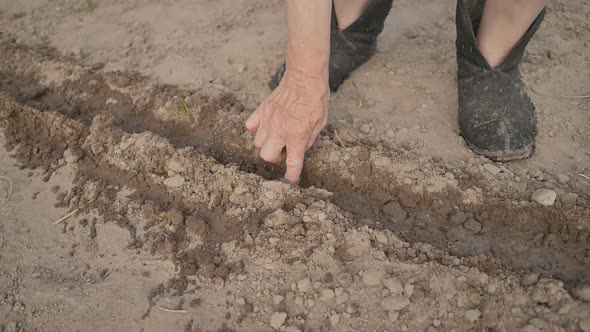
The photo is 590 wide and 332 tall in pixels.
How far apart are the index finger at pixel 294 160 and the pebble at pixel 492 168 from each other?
2.19 feet

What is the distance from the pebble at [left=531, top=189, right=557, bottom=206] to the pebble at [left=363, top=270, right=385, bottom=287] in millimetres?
621

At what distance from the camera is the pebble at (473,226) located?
190cm

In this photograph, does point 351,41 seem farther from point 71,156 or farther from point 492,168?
point 71,156

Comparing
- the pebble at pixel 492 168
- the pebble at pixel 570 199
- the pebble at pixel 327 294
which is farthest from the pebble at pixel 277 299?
the pebble at pixel 570 199

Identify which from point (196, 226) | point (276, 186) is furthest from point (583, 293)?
point (196, 226)

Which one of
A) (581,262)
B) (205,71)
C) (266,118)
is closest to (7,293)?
(266,118)

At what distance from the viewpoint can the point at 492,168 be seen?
2016 mm

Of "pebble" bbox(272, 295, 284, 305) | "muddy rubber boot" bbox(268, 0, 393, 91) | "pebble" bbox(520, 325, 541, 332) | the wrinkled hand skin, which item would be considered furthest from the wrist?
"pebble" bbox(520, 325, 541, 332)

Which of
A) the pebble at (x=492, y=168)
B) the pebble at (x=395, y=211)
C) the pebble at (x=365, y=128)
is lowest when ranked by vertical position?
the pebble at (x=395, y=211)

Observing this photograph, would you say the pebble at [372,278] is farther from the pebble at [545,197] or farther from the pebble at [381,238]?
the pebble at [545,197]

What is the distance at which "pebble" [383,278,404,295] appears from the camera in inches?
66.1

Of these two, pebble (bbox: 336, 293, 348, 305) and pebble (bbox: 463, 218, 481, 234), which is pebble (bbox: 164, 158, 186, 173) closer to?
pebble (bbox: 336, 293, 348, 305)

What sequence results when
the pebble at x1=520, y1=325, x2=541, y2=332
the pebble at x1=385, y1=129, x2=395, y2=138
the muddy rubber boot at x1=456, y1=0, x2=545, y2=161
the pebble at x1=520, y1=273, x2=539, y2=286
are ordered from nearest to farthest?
1. the pebble at x1=520, y1=325, x2=541, y2=332
2. the pebble at x1=520, y1=273, x2=539, y2=286
3. the muddy rubber boot at x1=456, y1=0, x2=545, y2=161
4. the pebble at x1=385, y1=129, x2=395, y2=138

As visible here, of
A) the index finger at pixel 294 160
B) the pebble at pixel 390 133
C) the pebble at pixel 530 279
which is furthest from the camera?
the pebble at pixel 390 133
